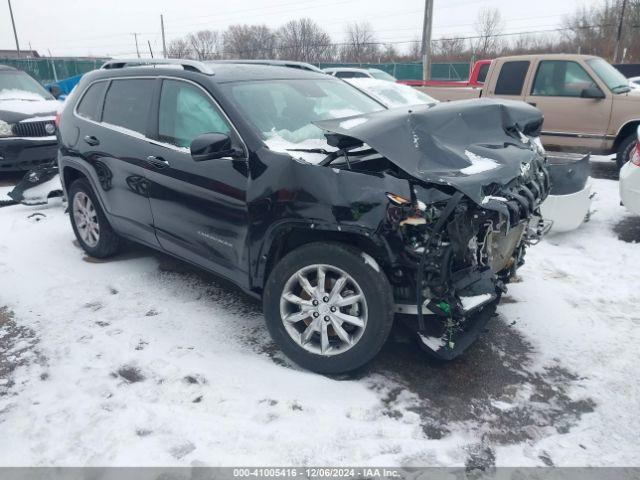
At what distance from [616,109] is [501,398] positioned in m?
6.89

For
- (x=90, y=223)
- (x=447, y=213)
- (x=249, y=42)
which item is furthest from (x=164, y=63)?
(x=249, y=42)

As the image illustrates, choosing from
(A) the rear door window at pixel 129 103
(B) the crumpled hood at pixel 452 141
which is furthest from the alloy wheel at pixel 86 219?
(B) the crumpled hood at pixel 452 141

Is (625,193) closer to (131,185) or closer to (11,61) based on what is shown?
(131,185)

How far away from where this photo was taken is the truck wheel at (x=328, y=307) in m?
2.79

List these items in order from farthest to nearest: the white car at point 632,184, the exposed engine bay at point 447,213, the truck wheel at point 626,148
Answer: the truck wheel at point 626,148
the white car at point 632,184
the exposed engine bay at point 447,213

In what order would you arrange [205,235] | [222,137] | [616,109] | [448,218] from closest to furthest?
[448,218]
[222,137]
[205,235]
[616,109]

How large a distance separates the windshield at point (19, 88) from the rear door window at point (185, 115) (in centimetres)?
734

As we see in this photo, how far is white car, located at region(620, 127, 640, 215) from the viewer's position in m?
5.09

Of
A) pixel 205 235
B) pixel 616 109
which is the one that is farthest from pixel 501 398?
pixel 616 109

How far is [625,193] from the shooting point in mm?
5199

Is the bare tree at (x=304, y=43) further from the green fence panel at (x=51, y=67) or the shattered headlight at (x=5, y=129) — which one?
the shattered headlight at (x=5, y=129)

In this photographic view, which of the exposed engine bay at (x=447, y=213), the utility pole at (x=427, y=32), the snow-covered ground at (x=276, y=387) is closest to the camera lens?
the snow-covered ground at (x=276, y=387)

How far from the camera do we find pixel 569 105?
27.2 ft

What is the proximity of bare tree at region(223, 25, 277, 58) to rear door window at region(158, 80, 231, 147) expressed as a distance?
48409mm
